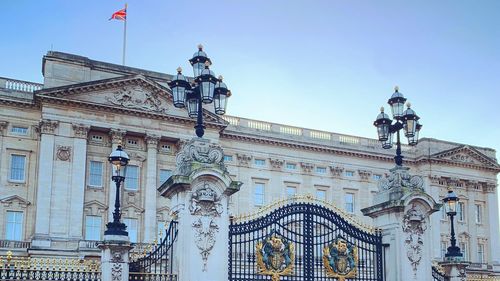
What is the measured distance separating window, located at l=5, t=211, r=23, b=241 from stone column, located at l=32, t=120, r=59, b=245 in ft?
7.94

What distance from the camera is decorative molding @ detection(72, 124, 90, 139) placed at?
50622 millimetres

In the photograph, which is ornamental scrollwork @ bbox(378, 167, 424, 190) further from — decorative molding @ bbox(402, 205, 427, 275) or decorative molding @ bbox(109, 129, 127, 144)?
decorative molding @ bbox(109, 129, 127, 144)

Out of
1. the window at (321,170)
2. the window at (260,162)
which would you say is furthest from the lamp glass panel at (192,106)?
the window at (321,170)

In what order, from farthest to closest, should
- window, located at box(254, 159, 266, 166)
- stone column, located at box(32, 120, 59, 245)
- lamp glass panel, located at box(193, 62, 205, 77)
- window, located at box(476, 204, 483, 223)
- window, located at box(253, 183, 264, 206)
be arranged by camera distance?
window, located at box(476, 204, 483, 223)
window, located at box(254, 159, 266, 166)
window, located at box(253, 183, 264, 206)
stone column, located at box(32, 120, 59, 245)
lamp glass panel, located at box(193, 62, 205, 77)

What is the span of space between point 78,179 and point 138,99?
835 cm

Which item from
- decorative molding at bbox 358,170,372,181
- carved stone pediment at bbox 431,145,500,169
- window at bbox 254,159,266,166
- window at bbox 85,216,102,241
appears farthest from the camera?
carved stone pediment at bbox 431,145,500,169

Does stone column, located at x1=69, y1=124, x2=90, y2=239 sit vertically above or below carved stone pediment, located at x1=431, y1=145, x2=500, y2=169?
below

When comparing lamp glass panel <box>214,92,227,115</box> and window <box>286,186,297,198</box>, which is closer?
lamp glass panel <box>214,92,227,115</box>

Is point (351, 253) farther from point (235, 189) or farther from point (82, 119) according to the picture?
point (82, 119)

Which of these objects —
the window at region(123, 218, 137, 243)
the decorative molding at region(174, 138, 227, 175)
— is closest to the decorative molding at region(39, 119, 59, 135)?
the window at region(123, 218, 137, 243)

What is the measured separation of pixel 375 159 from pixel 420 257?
4625 cm

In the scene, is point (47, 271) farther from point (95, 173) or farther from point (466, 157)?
point (466, 157)

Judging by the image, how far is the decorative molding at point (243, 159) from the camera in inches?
2338

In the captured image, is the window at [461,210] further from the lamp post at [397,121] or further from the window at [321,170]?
the lamp post at [397,121]
